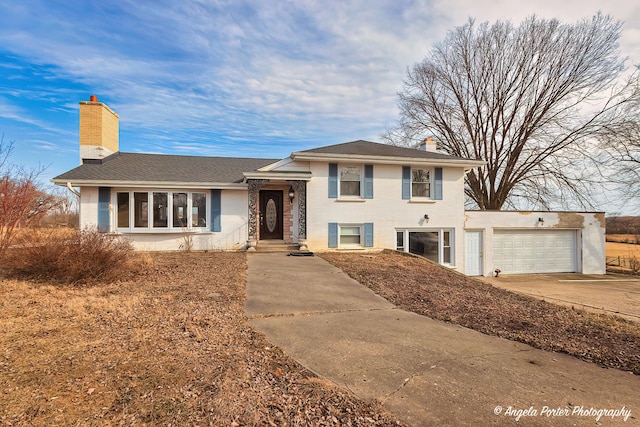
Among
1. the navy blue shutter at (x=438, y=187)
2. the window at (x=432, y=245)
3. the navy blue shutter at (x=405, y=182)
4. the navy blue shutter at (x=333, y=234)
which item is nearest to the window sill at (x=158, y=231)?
the navy blue shutter at (x=333, y=234)

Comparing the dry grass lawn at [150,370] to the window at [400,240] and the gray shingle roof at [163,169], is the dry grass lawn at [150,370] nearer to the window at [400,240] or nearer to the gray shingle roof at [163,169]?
the gray shingle roof at [163,169]

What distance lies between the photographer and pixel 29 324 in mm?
4227

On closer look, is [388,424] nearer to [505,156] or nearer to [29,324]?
[29,324]

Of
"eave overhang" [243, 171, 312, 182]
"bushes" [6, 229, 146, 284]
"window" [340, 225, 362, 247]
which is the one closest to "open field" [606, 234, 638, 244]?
"window" [340, 225, 362, 247]

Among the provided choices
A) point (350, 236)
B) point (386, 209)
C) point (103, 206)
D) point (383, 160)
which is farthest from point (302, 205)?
point (103, 206)

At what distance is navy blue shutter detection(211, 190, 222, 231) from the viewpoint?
12680 millimetres

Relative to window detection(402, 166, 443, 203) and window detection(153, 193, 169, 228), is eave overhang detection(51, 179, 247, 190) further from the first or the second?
window detection(402, 166, 443, 203)

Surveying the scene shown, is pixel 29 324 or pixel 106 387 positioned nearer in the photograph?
pixel 106 387

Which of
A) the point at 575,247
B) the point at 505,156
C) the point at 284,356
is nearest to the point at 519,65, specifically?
the point at 505,156

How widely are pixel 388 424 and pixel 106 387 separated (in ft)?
7.71

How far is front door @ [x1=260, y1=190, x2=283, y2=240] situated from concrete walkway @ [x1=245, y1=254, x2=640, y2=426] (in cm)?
795

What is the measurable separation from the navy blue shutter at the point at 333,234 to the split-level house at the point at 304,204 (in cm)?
4

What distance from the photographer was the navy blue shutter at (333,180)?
42.5 ft

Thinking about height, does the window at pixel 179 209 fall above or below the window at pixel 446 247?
above
